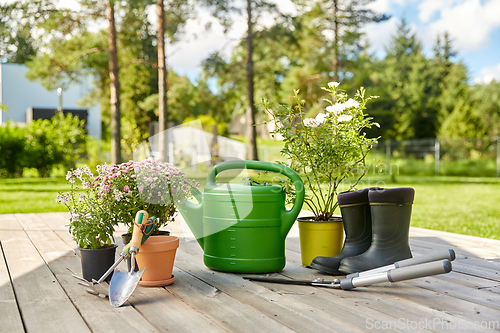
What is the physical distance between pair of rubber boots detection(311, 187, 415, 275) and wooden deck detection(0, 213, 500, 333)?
121mm

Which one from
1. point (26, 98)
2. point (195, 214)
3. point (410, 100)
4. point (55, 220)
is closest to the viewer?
point (195, 214)

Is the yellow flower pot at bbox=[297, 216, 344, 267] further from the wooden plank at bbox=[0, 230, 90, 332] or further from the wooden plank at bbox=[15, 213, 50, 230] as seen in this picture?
the wooden plank at bbox=[15, 213, 50, 230]

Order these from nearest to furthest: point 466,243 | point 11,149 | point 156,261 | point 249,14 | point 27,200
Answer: point 156,261
point 466,243
point 27,200
point 11,149
point 249,14

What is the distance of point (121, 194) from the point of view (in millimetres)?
2119

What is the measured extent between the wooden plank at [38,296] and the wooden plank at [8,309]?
20 millimetres

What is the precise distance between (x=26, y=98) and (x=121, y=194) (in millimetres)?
20794

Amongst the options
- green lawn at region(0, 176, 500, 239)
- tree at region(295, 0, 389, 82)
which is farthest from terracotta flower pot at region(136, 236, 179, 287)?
tree at region(295, 0, 389, 82)

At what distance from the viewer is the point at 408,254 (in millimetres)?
2170

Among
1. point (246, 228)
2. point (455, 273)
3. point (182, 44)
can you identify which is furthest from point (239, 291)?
point (182, 44)

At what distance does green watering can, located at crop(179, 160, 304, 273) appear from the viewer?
2203 millimetres

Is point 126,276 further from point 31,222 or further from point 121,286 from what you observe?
point 31,222

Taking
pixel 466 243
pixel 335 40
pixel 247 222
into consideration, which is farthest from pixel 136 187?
pixel 335 40

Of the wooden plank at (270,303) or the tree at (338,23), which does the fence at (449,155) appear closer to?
the tree at (338,23)

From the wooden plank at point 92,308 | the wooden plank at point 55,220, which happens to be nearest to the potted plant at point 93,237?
the wooden plank at point 92,308
